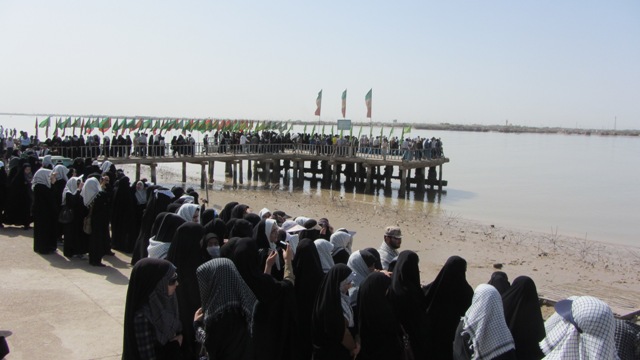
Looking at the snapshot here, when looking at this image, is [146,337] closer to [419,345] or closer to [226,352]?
[226,352]

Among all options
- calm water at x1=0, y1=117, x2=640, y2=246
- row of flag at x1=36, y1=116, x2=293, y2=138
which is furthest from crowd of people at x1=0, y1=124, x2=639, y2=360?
row of flag at x1=36, y1=116, x2=293, y2=138

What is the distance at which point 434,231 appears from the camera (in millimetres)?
18328

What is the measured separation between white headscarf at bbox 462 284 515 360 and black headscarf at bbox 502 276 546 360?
0.34m

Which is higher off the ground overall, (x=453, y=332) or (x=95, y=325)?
(x=453, y=332)

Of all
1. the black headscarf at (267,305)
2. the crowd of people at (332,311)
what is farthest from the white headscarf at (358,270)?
the black headscarf at (267,305)

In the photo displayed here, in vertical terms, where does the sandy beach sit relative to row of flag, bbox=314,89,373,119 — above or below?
below

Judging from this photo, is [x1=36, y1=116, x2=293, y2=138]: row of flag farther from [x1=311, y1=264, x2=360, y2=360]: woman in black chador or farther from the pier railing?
[x1=311, y1=264, x2=360, y2=360]: woman in black chador

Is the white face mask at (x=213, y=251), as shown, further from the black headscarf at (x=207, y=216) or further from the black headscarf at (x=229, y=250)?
the black headscarf at (x=207, y=216)

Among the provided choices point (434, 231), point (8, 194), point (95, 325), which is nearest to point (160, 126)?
point (434, 231)

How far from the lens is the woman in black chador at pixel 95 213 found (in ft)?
27.3

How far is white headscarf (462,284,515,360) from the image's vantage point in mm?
3705

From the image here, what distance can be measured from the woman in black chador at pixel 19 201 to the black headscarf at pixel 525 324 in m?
9.26

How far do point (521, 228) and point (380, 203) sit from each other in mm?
6425

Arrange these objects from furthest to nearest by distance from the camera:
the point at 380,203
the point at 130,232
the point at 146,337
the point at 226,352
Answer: the point at 380,203
the point at 130,232
the point at 226,352
the point at 146,337
